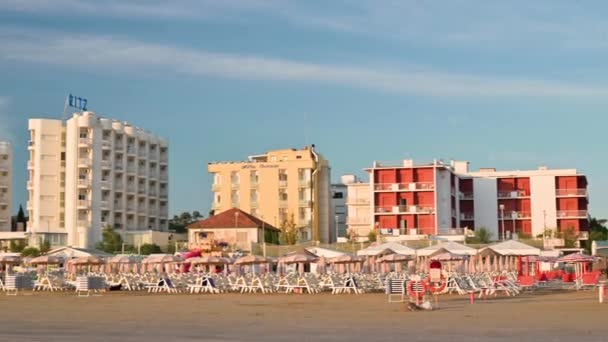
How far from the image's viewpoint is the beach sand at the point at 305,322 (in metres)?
14.5

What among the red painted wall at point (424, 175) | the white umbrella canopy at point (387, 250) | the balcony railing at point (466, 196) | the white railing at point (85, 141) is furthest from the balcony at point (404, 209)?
the white umbrella canopy at point (387, 250)

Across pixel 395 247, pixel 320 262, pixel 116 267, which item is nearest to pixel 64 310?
pixel 320 262

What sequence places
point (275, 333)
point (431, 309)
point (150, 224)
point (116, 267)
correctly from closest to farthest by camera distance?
point (275, 333), point (431, 309), point (116, 267), point (150, 224)

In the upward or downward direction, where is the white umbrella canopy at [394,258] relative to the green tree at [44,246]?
downward

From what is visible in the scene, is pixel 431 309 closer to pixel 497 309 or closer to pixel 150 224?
pixel 497 309

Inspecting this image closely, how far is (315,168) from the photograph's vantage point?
96500 mm

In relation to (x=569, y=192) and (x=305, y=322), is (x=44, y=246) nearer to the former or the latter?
(x=569, y=192)

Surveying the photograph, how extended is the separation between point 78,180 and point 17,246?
1035cm

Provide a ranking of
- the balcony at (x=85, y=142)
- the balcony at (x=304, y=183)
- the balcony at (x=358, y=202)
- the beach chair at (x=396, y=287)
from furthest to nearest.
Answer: the balcony at (x=304, y=183) → the balcony at (x=358, y=202) → the balcony at (x=85, y=142) → the beach chair at (x=396, y=287)

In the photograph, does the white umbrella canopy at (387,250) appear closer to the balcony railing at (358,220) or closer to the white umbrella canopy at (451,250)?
the white umbrella canopy at (451,250)

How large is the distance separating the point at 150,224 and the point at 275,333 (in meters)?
89.6

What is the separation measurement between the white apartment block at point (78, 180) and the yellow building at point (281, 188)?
32.8ft

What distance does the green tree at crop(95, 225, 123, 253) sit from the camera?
86.5 m

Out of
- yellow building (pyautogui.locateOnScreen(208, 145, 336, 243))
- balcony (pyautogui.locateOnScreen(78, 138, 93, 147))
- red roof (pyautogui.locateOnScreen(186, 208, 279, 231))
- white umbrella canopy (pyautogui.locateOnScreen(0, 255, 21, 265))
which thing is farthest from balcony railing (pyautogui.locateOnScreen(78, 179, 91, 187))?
white umbrella canopy (pyautogui.locateOnScreen(0, 255, 21, 265))
